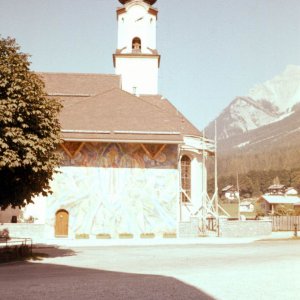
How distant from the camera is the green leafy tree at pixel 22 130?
617 inches

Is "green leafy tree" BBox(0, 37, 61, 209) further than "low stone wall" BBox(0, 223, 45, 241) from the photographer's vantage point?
No

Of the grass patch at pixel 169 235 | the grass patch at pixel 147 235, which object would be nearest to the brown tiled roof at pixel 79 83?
the grass patch at pixel 147 235

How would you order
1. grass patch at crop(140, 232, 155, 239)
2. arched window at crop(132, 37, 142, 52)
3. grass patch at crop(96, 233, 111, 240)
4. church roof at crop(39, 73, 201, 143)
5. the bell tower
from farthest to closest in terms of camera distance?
1. arched window at crop(132, 37, 142, 52)
2. the bell tower
3. church roof at crop(39, 73, 201, 143)
4. grass patch at crop(140, 232, 155, 239)
5. grass patch at crop(96, 233, 111, 240)

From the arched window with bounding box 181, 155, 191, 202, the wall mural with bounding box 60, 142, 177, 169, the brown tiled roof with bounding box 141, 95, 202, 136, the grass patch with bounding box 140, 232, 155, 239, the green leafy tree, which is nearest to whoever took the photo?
the green leafy tree

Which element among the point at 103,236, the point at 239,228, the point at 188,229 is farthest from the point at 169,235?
the point at 239,228

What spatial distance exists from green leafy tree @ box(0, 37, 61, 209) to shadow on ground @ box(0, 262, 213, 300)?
373 cm

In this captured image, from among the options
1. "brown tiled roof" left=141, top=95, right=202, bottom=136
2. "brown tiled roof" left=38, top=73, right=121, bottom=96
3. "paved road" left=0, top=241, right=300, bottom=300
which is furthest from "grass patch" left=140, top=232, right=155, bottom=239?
"brown tiled roof" left=38, top=73, right=121, bottom=96

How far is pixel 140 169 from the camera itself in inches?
1195

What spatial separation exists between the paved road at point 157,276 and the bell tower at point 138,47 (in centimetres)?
2733

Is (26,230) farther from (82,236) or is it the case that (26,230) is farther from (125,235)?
(125,235)

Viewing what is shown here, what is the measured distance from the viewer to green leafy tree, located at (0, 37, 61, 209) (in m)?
15.7

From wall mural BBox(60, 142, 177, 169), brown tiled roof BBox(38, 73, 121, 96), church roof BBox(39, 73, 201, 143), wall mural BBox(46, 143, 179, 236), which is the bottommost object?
wall mural BBox(46, 143, 179, 236)

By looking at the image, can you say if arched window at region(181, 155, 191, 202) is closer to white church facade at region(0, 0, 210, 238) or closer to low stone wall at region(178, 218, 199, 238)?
white church facade at region(0, 0, 210, 238)

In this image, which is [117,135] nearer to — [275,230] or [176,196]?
[176,196]
